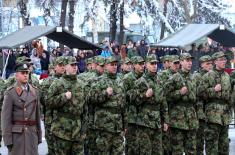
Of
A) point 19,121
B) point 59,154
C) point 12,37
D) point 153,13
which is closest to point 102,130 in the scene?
point 59,154

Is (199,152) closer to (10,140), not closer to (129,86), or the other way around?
(129,86)

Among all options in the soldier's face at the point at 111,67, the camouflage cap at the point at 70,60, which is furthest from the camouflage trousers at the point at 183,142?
the camouflage cap at the point at 70,60

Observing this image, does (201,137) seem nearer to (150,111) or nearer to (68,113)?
(150,111)

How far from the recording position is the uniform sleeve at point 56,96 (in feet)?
35.9

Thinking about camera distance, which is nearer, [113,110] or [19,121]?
[19,121]

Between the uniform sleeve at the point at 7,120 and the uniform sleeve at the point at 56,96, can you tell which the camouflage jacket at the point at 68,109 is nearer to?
the uniform sleeve at the point at 56,96

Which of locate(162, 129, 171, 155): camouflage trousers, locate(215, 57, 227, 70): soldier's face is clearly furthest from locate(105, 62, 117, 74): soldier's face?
locate(215, 57, 227, 70): soldier's face

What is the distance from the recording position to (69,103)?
11023 mm

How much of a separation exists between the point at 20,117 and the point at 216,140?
4255 mm

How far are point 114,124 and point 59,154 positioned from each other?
1.12 meters

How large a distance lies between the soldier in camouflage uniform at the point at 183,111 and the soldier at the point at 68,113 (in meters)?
2.07

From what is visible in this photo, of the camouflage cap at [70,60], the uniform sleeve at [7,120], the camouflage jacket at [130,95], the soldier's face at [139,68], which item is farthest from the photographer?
the soldier's face at [139,68]

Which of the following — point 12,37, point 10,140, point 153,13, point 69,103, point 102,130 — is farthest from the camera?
point 153,13

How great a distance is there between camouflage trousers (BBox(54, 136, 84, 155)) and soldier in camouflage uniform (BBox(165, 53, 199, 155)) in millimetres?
2168
